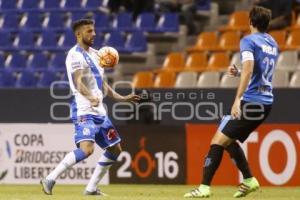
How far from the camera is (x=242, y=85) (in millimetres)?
10266

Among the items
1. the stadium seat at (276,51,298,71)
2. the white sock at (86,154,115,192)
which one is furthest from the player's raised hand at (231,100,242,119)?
the stadium seat at (276,51,298,71)

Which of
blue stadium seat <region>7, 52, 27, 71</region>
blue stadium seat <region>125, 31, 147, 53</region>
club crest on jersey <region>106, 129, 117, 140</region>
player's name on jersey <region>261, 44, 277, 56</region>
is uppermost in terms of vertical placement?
blue stadium seat <region>125, 31, 147, 53</region>

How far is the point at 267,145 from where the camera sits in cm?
1469

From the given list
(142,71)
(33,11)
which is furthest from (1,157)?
(33,11)

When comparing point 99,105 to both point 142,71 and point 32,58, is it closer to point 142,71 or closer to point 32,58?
point 142,71

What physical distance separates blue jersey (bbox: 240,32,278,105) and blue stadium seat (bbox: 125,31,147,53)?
10349 mm

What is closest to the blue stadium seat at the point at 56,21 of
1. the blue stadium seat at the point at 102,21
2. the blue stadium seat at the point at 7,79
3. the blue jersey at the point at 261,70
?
the blue stadium seat at the point at 102,21

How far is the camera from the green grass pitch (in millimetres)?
11188

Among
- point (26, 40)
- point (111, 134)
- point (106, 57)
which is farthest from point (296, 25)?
point (111, 134)

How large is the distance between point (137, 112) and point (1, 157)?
87.5 inches

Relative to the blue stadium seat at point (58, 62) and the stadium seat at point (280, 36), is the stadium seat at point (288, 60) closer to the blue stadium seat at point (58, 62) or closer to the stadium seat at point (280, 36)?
the stadium seat at point (280, 36)

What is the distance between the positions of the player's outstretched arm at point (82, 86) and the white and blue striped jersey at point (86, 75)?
0.17ft

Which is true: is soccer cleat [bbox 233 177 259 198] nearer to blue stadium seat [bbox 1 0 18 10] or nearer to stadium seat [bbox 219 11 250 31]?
stadium seat [bbox 219 11 250 31]

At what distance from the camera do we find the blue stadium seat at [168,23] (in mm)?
20922
